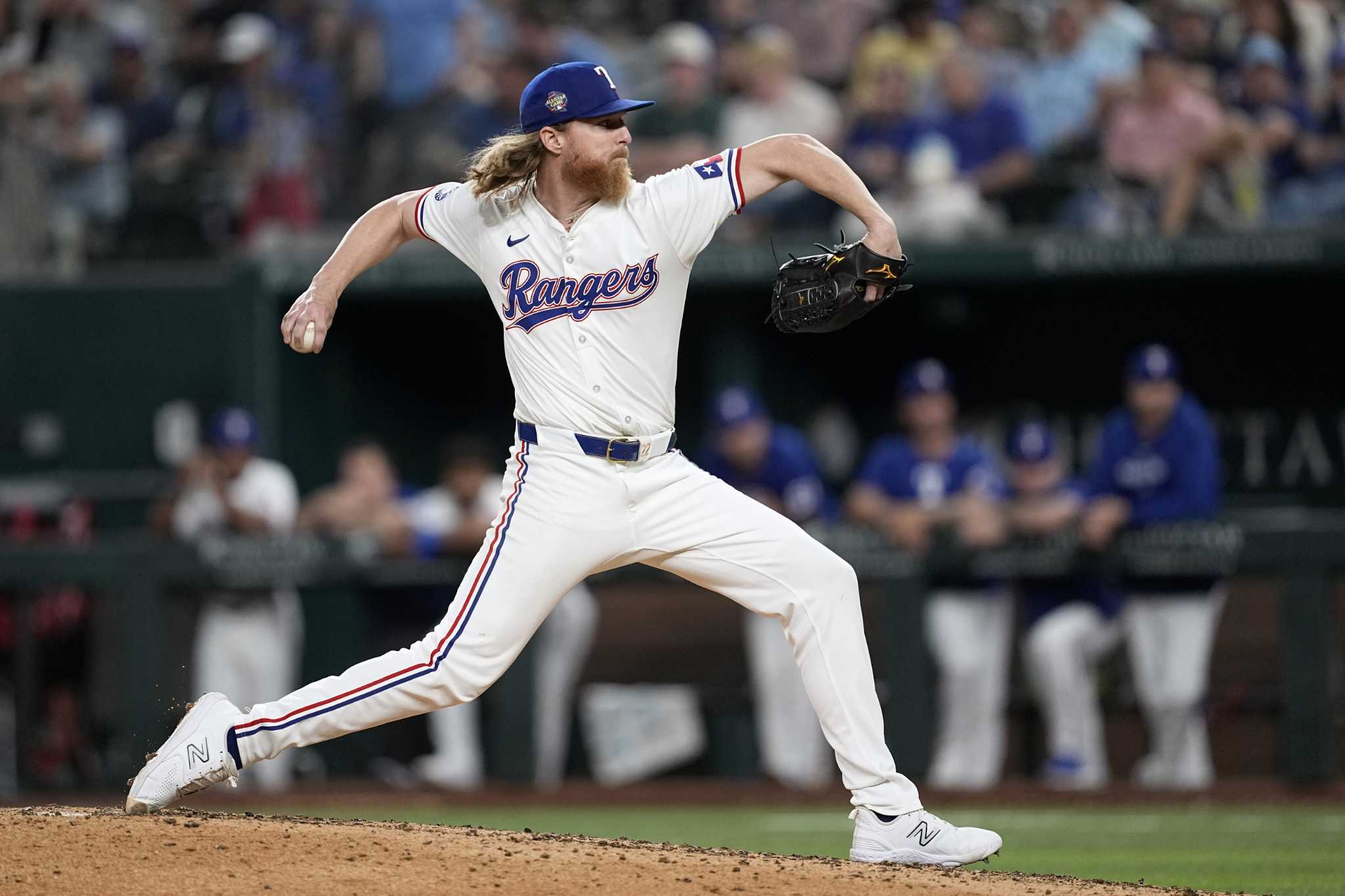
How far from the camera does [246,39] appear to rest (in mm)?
11633

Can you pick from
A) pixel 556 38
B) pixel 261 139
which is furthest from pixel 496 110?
pixel 261 139

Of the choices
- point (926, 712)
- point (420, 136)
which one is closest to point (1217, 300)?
point (926, 712)

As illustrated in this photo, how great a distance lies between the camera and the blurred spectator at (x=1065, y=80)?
397 inches

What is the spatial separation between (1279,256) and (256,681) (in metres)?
5.46

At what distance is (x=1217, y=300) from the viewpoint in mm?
10570

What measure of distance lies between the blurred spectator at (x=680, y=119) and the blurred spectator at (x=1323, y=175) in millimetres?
2940

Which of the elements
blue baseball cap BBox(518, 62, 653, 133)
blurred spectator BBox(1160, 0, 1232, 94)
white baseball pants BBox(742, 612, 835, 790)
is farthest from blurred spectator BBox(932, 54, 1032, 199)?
blue baseball cap BBox(518, 62, 653, 133)

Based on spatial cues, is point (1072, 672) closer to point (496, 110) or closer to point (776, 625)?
point (776, 625)

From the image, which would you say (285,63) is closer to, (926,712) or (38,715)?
(38,715)

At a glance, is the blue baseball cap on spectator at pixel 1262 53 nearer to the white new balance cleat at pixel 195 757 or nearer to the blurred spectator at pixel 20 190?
the blurred spectator at pixel 20 190

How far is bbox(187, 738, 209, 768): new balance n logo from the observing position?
4426 mm

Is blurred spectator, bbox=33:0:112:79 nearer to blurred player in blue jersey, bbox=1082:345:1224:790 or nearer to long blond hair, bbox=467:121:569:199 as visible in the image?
blurred player in blue jersey, bbox=1082:345:1224:790

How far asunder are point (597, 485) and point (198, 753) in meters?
1.12

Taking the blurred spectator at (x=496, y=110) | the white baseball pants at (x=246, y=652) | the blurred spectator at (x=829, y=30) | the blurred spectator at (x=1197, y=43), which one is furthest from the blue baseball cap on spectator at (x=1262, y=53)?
the white baseball pants at (x=246, y=652)
